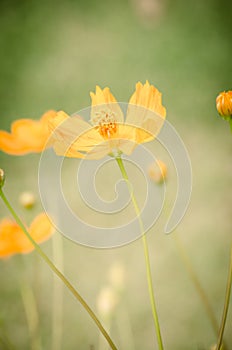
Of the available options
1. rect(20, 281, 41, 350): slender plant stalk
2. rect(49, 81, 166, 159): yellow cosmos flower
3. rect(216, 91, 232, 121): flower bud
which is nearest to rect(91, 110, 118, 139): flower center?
rect(49, 81, 166, 159): yellow cosmos flower

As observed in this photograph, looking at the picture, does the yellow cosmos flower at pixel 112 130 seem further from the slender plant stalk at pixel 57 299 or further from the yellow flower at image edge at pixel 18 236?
the slender plant stalk at pixel 57 299

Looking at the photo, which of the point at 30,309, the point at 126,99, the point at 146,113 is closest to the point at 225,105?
the point at 146,113

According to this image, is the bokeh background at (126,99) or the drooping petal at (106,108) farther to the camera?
the bokeh background at (126,99)

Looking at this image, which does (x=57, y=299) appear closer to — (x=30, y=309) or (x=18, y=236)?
(x=30, y=309)

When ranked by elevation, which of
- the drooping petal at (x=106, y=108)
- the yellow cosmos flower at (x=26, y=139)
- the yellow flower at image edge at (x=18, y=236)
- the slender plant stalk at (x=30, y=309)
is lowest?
the slender plant stalk at (x=30, y=309)

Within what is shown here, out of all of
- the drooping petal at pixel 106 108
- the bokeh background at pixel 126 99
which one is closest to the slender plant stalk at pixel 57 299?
the bokeh background at pixel 126 99

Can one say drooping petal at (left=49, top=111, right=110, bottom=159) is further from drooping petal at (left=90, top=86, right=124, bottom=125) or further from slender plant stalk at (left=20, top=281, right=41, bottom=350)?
slender plant stalk at (left=20, top=281, right=41, bottom=350)

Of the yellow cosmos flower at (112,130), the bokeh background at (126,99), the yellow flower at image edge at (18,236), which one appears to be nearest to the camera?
the yellow cosmos flower at (112,130)

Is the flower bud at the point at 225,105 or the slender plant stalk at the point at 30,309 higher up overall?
the flower bud at the point at 225,105
